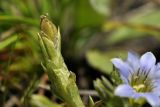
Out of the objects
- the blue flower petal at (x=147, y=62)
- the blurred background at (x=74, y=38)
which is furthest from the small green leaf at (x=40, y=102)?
the blue flower petal at (x=147, y=62)

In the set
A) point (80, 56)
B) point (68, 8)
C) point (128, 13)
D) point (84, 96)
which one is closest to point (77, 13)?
point (68, 8)

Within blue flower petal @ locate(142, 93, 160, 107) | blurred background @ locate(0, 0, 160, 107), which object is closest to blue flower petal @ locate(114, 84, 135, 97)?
blue flower petal @ locate(142, 93, 160, 107)

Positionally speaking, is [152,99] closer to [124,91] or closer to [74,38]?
[124,91]

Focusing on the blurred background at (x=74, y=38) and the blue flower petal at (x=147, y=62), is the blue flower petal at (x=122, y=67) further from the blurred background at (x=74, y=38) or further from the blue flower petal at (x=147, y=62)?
the blurred background at (x=74, y=38)

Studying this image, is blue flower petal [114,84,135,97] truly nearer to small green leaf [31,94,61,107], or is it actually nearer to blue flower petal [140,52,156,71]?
blue flower petal [140,52,156,71]

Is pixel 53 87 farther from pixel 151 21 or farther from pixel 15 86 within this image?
pixel 151 21

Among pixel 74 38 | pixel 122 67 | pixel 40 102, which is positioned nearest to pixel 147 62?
pixel 122 67
